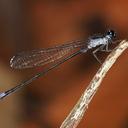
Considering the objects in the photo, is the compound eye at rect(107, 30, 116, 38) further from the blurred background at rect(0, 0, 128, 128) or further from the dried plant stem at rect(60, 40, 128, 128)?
the dried plant stem at rect(60, 40, 128, 128)

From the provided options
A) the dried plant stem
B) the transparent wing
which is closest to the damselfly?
the transparent wing

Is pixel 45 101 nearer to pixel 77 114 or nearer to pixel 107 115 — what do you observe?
pixel 107 115

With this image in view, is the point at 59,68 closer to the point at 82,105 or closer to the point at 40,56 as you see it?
the point at 40,56

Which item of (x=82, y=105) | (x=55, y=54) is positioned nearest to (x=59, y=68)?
(x=55, y=54)

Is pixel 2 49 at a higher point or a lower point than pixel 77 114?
higher

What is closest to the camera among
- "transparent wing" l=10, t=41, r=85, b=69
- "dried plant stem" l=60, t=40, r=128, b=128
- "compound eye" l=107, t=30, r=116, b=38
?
"dried plant stem" l=60, t=40, r=128, b=128

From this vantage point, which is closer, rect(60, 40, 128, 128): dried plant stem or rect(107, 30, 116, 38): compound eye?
rect(60, 40, 128, 128): dried plant stem

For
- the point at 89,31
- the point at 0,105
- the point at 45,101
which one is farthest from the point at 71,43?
the point at 0,105

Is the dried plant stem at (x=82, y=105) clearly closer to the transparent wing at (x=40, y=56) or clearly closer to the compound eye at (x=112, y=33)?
the compound eye at (x=112, y=33)
